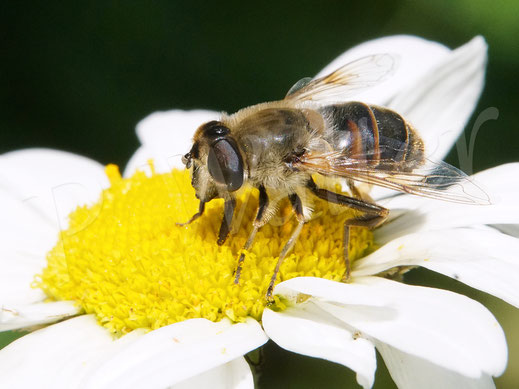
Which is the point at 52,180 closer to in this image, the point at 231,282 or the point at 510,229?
the point at 231,282

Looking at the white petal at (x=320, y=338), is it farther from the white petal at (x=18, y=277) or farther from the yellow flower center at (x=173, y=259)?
the white petal at (x=18, y=277)

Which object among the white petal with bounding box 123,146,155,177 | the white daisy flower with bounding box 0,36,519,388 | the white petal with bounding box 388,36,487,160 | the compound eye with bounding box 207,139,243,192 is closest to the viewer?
the white daisy flower with bounding box 0,36,519,388

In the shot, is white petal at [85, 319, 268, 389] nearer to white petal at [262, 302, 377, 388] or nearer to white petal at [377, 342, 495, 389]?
white petal at [262, 302, 377, 388]

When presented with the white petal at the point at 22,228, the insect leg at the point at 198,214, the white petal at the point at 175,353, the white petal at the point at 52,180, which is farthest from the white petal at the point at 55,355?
the white petal at the point at 52,180

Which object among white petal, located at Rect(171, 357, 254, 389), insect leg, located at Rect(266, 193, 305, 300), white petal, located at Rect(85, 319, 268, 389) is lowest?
white petal, located at Rect(171, 357, 254, 389)

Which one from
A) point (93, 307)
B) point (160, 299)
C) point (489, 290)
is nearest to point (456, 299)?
point (489, 290)

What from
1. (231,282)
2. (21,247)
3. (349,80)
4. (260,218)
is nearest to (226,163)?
(260,218)

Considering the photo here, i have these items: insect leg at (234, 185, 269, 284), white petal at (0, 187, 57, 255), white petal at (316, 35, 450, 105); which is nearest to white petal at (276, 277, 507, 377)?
insect leg at (234, 185, 269, 284)

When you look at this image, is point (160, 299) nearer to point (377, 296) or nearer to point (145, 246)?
point (145, 246)

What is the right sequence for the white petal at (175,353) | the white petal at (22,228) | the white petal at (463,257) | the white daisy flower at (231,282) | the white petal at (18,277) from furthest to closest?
the white petal at (22,228) → the white petal at (18,277) → the white petal at (463,257) → the white daisy flower at (231,282) → the white petal at (175,353)
